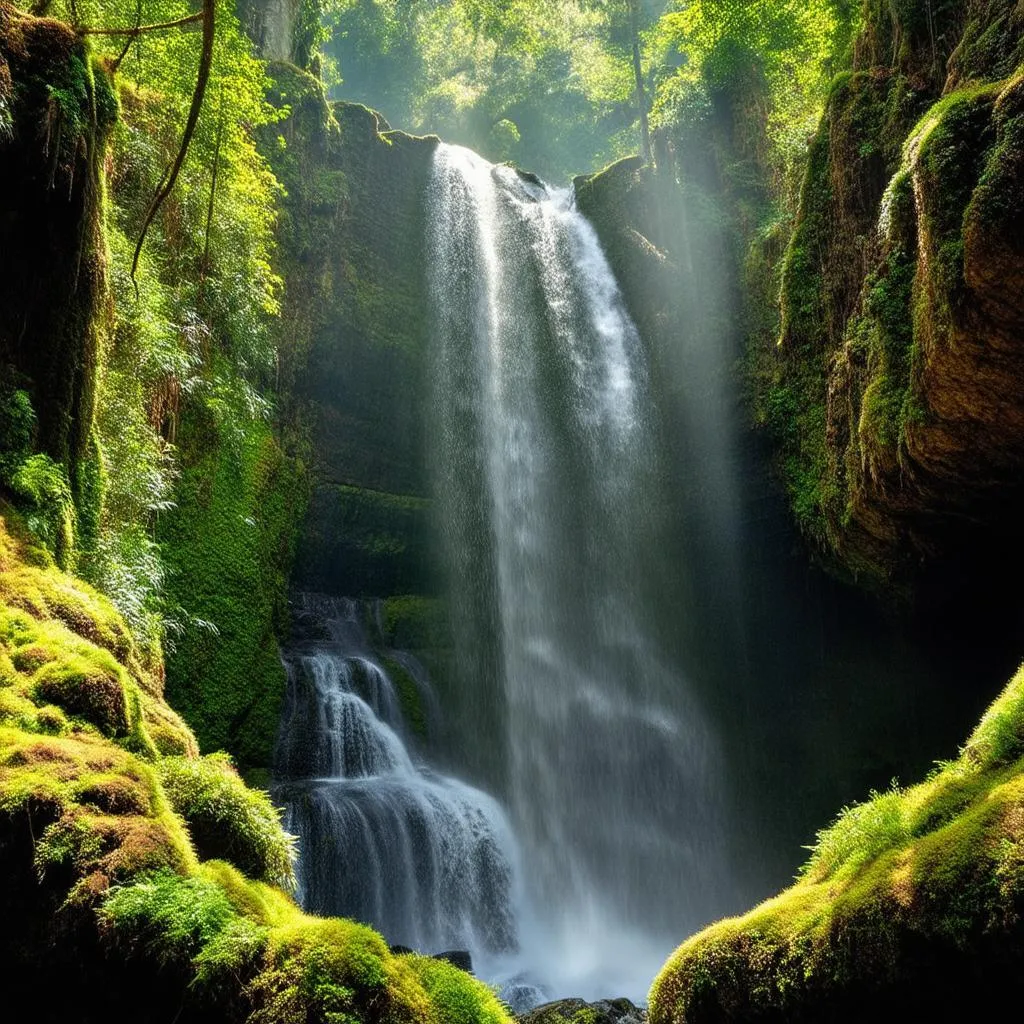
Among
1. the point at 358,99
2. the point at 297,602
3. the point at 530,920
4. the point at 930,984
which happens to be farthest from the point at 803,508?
the point at 358,99

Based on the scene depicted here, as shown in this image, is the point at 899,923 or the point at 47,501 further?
the point at 47,501

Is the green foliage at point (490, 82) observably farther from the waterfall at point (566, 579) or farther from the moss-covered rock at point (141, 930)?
the moss-covered rock at point (141, 930)

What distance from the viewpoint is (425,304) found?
59.0ft

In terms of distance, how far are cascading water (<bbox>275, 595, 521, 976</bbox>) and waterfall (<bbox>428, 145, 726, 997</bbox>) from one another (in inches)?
43.4

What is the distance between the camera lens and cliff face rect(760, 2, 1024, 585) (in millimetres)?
6449

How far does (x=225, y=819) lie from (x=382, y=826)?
6.07 m

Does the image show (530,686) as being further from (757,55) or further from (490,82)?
(490,82)

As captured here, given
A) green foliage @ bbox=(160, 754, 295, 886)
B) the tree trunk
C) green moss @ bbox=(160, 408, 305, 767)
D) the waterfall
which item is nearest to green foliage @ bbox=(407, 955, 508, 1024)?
green foliage @ bbox=(160, 754, 295, 886)

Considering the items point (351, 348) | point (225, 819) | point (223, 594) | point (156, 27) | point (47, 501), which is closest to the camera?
point (156, 27)

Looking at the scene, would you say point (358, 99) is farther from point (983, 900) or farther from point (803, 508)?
point (983, 900)

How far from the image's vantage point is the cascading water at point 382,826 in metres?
9.40

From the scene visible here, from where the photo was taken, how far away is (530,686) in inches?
581

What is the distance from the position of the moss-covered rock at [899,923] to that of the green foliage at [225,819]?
7.41 feet

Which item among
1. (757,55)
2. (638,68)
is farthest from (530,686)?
(638,68)
